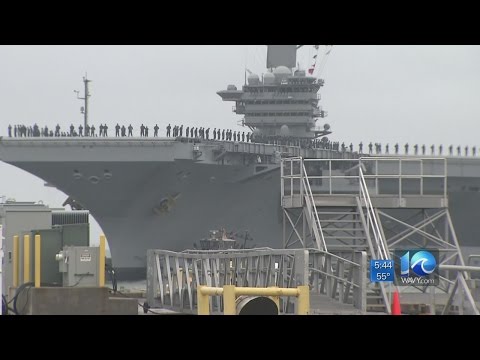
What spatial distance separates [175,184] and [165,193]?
0.82 metres

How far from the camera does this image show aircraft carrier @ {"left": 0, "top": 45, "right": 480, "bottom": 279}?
1422 inches

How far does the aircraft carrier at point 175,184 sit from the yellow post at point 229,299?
27682 millimetres

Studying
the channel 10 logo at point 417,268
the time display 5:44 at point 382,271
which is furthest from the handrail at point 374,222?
the channel 10 logo at point 417,268

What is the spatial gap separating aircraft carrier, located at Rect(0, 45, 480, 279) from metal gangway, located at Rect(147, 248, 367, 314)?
67.3ft

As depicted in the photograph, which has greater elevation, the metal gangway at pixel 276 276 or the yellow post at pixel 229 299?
the yellow post at pixel 229 299

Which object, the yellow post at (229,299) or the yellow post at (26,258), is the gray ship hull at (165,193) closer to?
the yellow post at (26,258)

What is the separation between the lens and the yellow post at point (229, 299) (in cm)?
820

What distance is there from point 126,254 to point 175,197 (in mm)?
3435

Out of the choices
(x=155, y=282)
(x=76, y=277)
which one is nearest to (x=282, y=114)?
(x=155, y=282)

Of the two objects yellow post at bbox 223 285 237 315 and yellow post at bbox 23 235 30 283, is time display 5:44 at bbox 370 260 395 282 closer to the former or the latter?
yellow post at bbox 223 285 237 315

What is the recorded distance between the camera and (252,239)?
1719 inches

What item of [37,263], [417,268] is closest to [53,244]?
[37,263]
